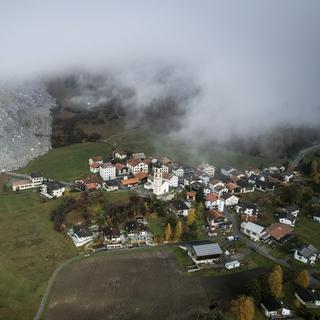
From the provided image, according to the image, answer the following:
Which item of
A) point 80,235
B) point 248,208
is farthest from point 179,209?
point 80,235

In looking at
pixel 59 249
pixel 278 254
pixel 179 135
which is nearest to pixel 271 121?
pixel 179 135

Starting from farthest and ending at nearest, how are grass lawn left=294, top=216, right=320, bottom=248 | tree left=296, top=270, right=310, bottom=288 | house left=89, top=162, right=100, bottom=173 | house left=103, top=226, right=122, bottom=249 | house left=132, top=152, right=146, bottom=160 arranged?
house left=132, top=152, right=146, bottom=160
house left=89, top=162, right=100, bottom=173
grass lawn left=294, top=216, right=320, bottom=248
house left=103, top=226, right=122, bottom=249
tree left=296, top=270, right=310, bottom=288

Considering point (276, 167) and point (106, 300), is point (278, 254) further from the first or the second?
point (276, 167)

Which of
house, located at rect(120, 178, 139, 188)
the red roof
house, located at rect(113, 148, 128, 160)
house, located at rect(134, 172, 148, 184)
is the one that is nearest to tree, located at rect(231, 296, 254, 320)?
the red roof

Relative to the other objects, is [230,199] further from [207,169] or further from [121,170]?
[121,170]

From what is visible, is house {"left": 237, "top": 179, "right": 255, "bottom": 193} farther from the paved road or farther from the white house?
the paved road
